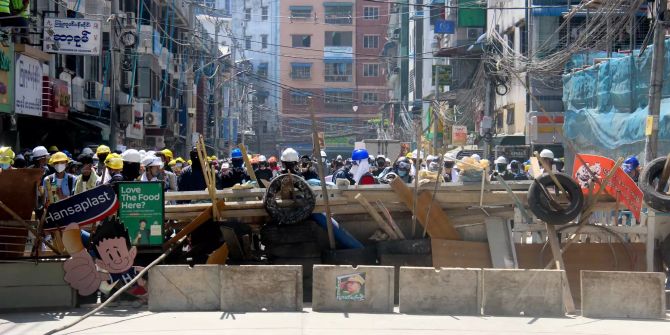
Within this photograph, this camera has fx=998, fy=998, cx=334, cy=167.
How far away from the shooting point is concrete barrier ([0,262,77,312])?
32.9ft

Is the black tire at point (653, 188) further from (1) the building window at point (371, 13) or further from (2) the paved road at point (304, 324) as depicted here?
(1) the building window at point (371, 13)

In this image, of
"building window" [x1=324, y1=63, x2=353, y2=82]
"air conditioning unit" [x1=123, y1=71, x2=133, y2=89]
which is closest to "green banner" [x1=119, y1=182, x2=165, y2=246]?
"air conditioning unit" [x1=123, y1=71, x2=133, y2=89]

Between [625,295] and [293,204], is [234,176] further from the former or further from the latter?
[625,295]

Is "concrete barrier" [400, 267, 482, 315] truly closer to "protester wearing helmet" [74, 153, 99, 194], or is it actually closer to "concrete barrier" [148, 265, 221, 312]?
"concrete barrier" [148, 265, 221, 312]

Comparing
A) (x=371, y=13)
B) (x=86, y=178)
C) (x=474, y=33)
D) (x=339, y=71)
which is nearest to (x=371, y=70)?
(x=339, y=71)

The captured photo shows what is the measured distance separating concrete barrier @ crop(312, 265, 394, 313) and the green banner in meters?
1.96

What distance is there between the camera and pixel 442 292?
32.4 ft

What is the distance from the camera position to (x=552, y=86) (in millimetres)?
34719

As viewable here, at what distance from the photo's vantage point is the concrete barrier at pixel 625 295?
9.73 m

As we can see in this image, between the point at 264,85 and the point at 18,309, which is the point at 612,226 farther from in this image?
the point at 264,85

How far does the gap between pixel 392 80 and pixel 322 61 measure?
11154mm

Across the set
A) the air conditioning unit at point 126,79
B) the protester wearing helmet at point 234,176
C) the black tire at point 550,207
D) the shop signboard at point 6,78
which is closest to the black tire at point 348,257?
the black tire at point 550,207

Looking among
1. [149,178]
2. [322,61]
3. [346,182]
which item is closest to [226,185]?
[149,178]

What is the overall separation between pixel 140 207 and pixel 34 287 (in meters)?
1.35
